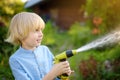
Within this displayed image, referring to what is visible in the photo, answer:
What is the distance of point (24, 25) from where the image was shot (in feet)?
12.6

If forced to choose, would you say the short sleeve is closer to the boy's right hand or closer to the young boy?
the young boy

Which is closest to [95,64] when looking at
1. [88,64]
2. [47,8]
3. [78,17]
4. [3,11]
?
[88,64]

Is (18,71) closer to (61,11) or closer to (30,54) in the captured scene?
(30,54)

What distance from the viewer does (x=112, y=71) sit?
273 inches

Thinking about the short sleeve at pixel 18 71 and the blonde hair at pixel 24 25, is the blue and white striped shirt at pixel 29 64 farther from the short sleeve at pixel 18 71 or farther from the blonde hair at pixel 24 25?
the blonde hair at pixel 24 25

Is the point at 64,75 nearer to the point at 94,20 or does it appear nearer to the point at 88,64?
the point at 88,64

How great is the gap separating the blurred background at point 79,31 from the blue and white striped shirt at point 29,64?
138 cm

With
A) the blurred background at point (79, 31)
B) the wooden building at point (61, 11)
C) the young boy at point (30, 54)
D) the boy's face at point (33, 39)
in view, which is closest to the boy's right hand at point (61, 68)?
the young boy at point (30, 54)

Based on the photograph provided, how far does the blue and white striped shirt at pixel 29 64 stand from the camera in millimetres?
3922

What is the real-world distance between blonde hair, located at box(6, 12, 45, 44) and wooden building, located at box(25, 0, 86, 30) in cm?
1618

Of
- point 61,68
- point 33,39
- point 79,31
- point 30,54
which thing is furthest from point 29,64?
point 79,31

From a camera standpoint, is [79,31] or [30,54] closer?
[30,54]

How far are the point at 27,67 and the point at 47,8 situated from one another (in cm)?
1788

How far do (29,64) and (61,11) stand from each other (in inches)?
684
